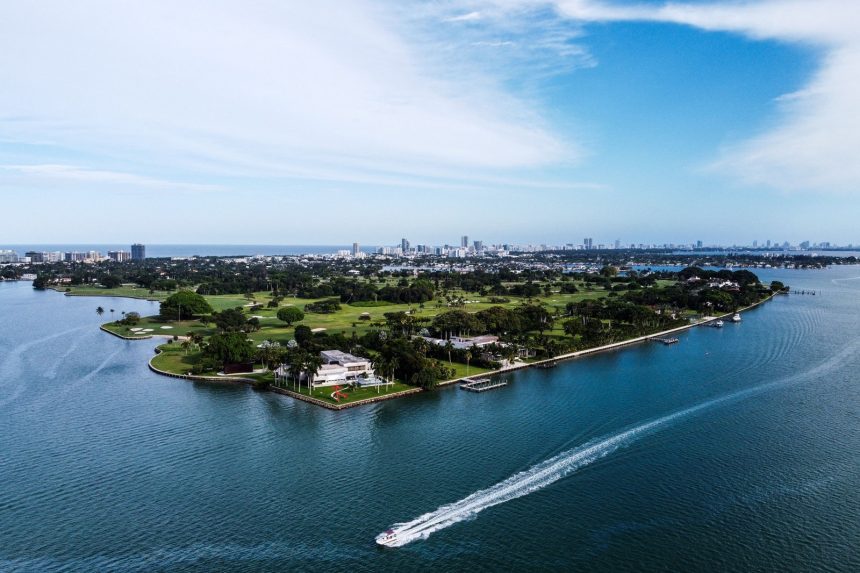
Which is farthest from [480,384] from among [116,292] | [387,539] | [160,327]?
[116,292]

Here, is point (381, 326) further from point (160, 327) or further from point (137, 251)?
point (137, 251)

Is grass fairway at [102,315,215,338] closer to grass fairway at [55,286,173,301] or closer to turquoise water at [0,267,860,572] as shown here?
turquoise water at [0,267,860,572]

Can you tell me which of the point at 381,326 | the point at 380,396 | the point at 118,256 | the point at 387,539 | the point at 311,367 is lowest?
the point at 387,539

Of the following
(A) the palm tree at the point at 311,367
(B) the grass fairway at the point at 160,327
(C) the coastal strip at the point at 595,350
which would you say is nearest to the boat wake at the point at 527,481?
(C) the coastal strip at the point at 595,350

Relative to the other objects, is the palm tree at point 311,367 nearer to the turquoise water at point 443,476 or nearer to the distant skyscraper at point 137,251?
the turquoise water at point 443,476

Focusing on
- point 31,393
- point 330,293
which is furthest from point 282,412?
point 330,293

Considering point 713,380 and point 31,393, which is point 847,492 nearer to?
point 713,380
